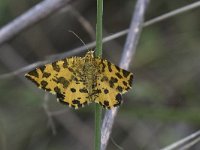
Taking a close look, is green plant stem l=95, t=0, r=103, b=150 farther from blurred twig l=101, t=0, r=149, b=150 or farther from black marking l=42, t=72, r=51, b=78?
blurred twig l=101, t=0, r=149, b=150

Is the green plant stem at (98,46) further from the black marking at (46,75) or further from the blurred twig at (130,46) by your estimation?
the blurred twig at (130,46)

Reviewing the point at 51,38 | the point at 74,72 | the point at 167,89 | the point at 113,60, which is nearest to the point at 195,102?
the point at 167,89

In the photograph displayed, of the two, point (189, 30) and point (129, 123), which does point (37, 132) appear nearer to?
point (129, 123)

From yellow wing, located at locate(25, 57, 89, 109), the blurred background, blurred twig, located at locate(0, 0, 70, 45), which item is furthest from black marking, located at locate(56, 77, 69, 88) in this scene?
the blurred background

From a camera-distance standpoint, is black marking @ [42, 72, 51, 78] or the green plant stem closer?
the green plant stem

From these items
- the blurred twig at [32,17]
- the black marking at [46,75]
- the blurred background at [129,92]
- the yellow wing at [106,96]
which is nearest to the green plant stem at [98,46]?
the yellow wing at [106,96]

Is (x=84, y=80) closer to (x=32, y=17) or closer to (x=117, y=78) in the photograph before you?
(x=117, y=78)
